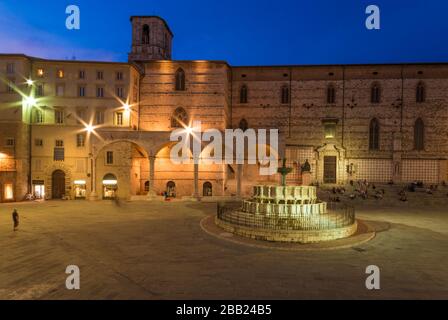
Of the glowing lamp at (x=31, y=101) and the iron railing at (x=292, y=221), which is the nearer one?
the iron railing at (x=292, y=221)

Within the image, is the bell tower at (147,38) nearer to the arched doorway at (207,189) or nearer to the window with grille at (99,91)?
the window with grille at (99,91)

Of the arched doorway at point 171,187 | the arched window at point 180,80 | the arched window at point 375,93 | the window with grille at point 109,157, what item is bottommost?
the arched doorway at point 171,187

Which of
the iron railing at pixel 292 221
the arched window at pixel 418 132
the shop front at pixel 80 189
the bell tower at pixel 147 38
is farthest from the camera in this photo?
the bell tower at pixel 147 38

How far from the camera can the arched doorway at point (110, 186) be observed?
97.0 feet

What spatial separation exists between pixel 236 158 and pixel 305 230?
16.3 metres

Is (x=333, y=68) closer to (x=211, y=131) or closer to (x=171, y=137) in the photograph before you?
(x=211, y=131)

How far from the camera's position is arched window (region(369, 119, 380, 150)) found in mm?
33844

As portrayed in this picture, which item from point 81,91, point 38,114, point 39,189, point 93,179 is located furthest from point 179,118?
point 39,189

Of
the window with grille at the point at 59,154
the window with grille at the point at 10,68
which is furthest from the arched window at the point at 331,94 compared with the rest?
the window with grille at the point at 10,68

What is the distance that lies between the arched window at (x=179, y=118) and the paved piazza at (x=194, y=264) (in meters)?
18.1

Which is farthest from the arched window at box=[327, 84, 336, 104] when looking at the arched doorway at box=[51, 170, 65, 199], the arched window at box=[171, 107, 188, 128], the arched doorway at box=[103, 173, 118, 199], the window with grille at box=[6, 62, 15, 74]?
the window with grille at box=[6, 62, 15, 74]

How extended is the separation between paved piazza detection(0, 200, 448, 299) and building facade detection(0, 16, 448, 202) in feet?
42.9

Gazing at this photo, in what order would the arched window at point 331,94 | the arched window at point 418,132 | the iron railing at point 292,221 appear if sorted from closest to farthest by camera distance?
1. the iron railing at point 292,221
2. the arched window at point 418,132
3. the arched window at point 331,94

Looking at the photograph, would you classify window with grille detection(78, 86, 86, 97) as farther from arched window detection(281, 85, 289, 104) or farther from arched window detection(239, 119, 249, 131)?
arched window detection(281, 85, 289, 104)
